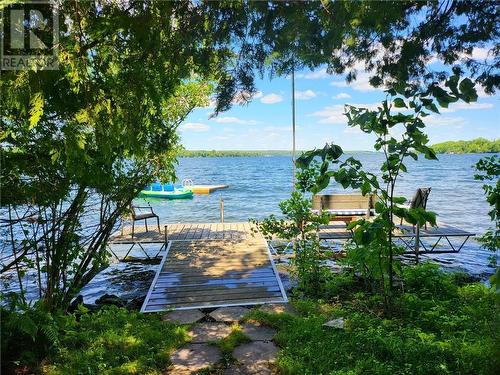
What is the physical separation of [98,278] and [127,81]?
21.2 ft

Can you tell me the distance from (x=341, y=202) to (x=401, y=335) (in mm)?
6103

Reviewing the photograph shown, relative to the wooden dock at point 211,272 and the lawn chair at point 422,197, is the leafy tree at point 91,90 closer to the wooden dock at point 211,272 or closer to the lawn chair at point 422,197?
the wooden dock at point 211,272

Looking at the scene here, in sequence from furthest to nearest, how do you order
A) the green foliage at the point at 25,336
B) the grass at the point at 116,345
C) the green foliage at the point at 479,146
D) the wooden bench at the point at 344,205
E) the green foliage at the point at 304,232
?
1. the wooden bench at the point at 344,205
2. the green foliage at the point at 304,232
3. the green foliage at the point at 479,146
4. the grass at the point at 116,345
5. the green foliage at the point at 25,336

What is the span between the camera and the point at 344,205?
9.29 metres

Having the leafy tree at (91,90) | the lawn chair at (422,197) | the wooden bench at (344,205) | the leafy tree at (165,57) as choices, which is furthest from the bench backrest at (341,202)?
the leafy tree at (91,90)

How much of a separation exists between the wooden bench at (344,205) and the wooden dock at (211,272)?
194cm

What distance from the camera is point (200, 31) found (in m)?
2.74

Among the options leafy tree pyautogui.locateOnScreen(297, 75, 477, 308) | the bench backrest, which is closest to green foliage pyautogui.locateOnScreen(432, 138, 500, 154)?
leafy tree pyautogui.locateOnScreen(297, 75, 477, 308)

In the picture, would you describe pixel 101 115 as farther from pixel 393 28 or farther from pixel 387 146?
pixel 387 146

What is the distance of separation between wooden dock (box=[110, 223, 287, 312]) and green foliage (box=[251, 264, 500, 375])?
107 cm

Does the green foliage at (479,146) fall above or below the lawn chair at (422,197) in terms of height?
above

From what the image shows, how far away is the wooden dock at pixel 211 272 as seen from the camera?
540 centimetres

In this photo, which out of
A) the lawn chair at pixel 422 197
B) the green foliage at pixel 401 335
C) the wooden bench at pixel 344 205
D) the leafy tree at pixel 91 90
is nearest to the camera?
the leafy tree at pixel 91 90

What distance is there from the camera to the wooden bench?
9.16 metres
